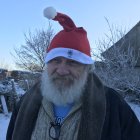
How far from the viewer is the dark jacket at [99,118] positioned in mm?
2893

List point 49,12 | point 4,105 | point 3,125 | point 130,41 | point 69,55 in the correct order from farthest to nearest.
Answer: point 130,41
point 4,105
point 3,125
point 49,12
point 69,55

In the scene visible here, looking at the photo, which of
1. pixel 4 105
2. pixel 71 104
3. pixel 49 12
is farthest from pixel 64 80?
pixel 4 105

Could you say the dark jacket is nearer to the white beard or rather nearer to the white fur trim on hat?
the white beard

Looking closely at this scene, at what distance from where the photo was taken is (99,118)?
2.92 m

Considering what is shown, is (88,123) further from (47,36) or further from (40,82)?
(47,36)

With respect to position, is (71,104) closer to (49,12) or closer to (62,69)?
(62,69)

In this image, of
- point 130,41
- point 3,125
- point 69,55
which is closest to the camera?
point 69,55

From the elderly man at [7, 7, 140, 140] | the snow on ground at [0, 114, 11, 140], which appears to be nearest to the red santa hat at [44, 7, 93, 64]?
the elderly man at [7, 7, 140, 140]

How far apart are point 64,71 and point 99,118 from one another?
1.44 ft

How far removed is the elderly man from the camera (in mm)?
2926

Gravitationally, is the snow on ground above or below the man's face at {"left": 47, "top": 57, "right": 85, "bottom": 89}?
below

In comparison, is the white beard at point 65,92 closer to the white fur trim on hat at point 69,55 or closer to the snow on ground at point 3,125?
the white fur trim on hat at point 69,55

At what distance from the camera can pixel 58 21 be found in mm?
3219

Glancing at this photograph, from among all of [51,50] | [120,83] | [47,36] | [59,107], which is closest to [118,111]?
[59,107]
